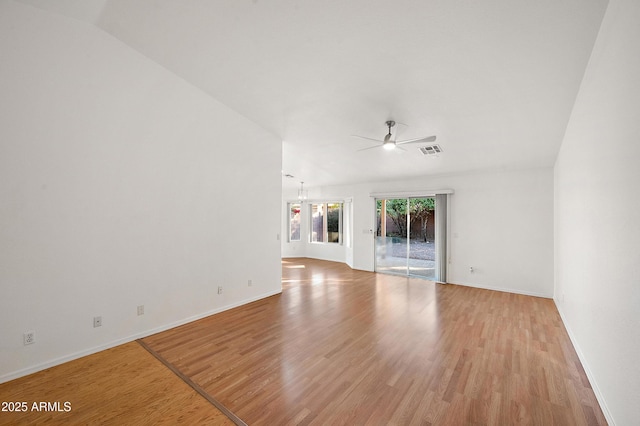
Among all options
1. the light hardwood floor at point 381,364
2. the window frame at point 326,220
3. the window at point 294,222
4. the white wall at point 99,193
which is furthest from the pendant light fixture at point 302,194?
the light hardwood floor at point 381,364

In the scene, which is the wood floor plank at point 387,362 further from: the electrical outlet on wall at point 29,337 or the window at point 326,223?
the window at point 326,223

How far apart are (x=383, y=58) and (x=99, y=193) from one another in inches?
134

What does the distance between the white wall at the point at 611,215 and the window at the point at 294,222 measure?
7.76 meters

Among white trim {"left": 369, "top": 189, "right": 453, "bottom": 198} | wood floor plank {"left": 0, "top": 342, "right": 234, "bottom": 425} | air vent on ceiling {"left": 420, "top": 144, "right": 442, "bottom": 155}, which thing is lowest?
wood floor plank {"left": 0, "top": 342, "right": 234, "bottom": 425}

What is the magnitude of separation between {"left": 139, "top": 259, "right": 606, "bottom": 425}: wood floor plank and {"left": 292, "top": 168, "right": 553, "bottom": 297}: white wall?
74cm

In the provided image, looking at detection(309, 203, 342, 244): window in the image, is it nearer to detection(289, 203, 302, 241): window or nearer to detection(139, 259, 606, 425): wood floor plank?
detection(289, 203, 302, 241): window

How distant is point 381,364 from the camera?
255cm

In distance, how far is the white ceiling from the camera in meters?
2.14

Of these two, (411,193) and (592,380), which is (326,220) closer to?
(411,193)

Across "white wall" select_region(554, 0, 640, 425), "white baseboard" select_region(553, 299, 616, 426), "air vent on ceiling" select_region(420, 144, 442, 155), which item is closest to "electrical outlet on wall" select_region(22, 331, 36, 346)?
"white wall" select_region(554, 0, 640, 425)

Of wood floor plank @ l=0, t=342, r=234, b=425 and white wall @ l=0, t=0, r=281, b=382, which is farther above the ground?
white wall @ l=0, t=0, r=281, b=382

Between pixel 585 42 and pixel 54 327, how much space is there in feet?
18.0

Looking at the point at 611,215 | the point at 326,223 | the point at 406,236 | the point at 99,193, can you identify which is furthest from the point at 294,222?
the point at 611,215

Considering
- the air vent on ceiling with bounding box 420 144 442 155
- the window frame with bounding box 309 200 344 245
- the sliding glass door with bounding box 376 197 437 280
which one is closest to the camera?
the air vent on ceiling with bounding box 420 144 442 155
